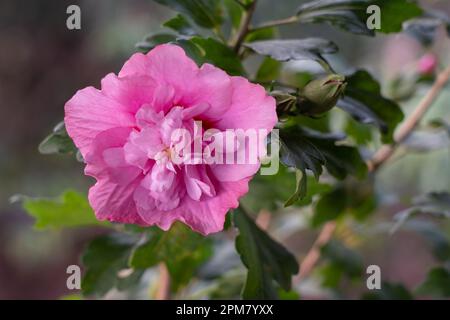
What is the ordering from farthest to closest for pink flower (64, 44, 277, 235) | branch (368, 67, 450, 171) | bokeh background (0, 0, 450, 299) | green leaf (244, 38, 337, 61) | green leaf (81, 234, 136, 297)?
bokeh background (0, 0, 450, 299)
branch (368, 67, 450, 171)
green leaf (81, 234, 136, 297)
green leaf (244, 38, 337, 61)
pink flower (64, 44, 277, 235)

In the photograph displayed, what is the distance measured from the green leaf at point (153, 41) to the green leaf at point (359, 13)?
14cm

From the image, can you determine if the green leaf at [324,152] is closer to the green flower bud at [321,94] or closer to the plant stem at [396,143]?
the green flower bud at [321,94]

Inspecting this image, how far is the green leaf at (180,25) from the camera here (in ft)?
1.89

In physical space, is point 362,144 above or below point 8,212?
above

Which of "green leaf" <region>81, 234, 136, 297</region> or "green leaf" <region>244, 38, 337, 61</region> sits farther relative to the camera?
"green leaf" <region>81, 234, 136, 297</region>

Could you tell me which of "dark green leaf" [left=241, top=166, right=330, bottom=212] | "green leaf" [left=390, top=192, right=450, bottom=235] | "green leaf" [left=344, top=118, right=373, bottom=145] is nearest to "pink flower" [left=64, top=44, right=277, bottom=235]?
"dark green leaf" [left=241, top=166, right=330, bottom=212]

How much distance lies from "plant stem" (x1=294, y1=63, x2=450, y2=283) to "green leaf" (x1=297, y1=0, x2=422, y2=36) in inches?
7.9

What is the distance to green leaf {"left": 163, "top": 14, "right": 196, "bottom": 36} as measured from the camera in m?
0.58

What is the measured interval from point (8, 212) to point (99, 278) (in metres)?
1.63

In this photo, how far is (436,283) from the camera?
79 centimetres

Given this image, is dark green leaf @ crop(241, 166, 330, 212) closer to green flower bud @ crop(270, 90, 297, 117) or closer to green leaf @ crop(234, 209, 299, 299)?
green leaf @ crop(234, 209, 299, 299)
